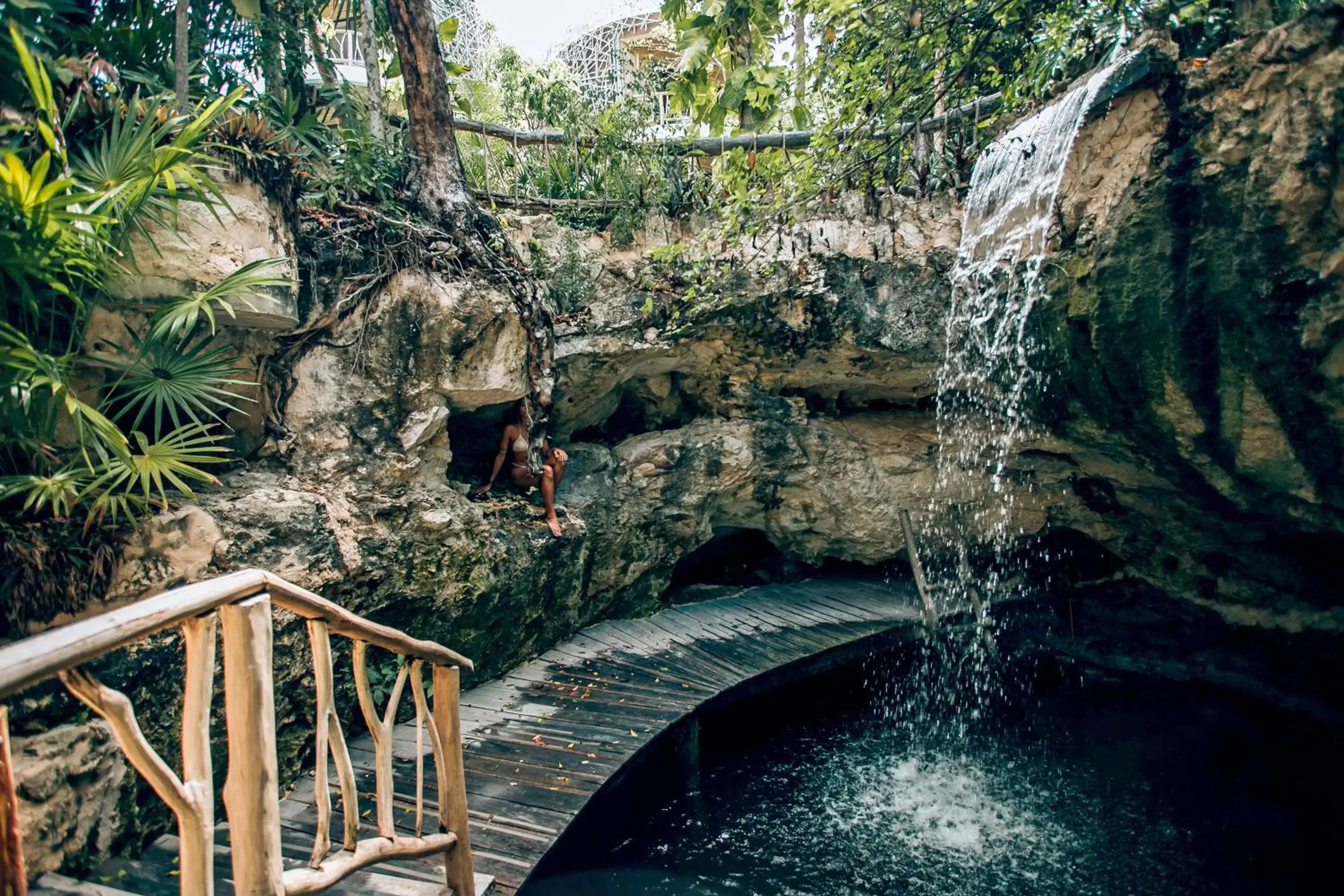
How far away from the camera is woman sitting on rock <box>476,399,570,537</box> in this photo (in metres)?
6.27

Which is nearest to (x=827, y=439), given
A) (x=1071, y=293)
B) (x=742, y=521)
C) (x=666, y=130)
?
(x=742, y=521)

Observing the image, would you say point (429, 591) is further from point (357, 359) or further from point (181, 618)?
point (181, 618)

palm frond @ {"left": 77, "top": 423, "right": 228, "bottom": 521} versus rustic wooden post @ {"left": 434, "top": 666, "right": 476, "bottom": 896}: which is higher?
palm frond @ {"left": 77, "top": 423, "right": 228, "bottom": 521}

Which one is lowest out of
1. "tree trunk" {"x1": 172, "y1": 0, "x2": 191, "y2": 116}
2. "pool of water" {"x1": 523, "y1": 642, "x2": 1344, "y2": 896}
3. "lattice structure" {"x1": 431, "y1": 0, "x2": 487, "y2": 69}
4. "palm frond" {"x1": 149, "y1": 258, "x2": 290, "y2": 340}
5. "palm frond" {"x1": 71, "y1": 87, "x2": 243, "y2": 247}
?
"pool of water" {"x1": 523, "y1": 642, "x2": 1344, "y2": 896}

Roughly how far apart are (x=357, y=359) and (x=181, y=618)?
376cm

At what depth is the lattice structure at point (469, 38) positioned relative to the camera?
1236cm

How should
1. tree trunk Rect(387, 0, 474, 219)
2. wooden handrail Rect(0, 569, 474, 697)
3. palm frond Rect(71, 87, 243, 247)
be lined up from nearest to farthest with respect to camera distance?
wooden handrail Rect(0, 569, 474, 697), palm frond Rect(71, 87, 243, 247), tree trunk Rect(387, 0, 474, 219)

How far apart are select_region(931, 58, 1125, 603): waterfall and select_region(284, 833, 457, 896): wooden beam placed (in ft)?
17.4

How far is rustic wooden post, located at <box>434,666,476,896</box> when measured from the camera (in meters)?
3.02

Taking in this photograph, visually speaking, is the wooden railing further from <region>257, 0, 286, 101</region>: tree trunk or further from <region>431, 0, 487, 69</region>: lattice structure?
<region>431, 0, 487, 69</region>: lattice structure

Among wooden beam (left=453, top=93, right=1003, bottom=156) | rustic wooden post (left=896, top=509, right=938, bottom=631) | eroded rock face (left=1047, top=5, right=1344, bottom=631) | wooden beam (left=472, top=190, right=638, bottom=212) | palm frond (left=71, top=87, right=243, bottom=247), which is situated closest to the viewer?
palm frond (left=71, top=87, right=243, bottom=247)


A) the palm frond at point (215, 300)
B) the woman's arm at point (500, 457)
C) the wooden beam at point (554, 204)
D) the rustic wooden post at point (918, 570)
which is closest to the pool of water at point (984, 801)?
the rustic wooden post at point (918, 570)

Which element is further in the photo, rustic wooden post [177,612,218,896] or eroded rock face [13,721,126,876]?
eroded rock face [13,721,126,876]

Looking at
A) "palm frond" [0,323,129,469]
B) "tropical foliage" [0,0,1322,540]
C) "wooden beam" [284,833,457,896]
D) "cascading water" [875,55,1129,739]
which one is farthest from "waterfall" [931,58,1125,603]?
"palm frond" [0,323,129,469]
